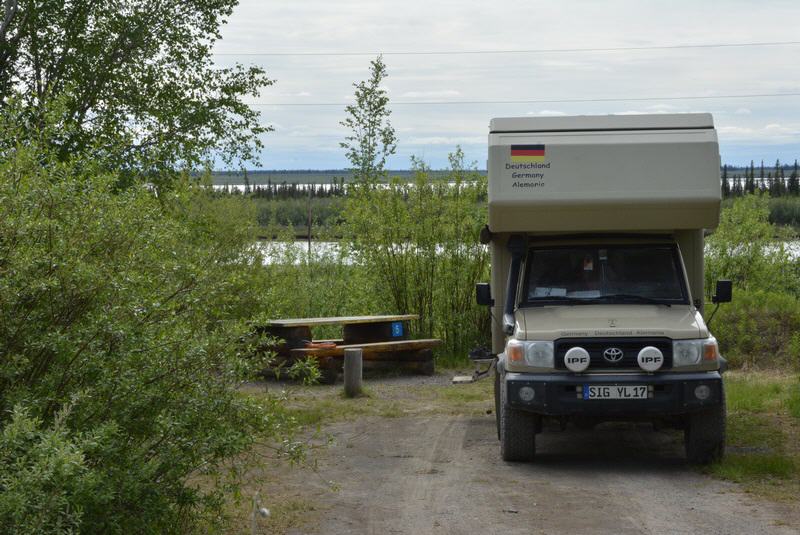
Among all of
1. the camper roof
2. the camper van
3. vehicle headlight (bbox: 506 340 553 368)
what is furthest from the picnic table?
vehicle headlight (bbox: 506 340 553 368)

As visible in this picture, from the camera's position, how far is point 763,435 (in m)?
11.0

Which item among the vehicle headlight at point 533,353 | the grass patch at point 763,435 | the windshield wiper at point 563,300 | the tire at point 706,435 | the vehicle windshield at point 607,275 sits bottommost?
the grass patch at point 763,435

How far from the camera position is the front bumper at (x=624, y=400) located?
9008mm

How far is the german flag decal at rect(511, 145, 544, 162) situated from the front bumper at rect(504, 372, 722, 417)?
201cm

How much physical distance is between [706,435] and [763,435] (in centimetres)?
202

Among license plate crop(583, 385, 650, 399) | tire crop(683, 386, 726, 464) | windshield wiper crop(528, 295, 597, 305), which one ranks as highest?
windshield wiper crop(528, 295, 597, 305)

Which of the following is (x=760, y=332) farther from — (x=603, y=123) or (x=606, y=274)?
(x=603, y=123)

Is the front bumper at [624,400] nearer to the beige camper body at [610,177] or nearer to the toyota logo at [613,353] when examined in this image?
the toyota logo at [613,353]

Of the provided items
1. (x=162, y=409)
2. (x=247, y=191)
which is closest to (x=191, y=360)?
(x=162, y=409)

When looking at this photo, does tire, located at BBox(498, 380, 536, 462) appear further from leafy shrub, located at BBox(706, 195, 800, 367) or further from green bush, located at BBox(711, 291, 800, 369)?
leafy shrub, located at BBox(706, 195, 800, 367)

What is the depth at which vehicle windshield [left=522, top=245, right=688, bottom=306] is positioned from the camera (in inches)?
396

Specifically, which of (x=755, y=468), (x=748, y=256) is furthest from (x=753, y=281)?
(x=755, y=468)

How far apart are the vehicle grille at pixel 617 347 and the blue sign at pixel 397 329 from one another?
889 centimetres

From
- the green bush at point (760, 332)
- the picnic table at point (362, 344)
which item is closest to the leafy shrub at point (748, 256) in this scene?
the green bush at point (760, 332)
